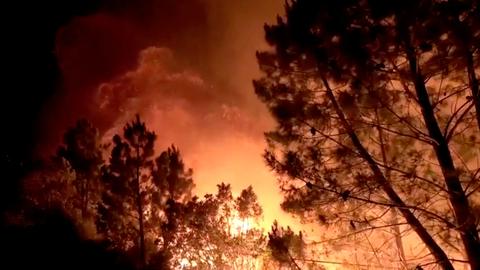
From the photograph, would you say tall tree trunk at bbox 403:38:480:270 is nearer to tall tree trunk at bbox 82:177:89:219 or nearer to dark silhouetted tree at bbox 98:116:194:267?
dark silhouetted tree at bbox 98:116:194:267

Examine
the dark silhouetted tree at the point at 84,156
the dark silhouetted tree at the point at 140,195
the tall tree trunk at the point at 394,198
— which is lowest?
the tall tree trunk at the point at 394,198

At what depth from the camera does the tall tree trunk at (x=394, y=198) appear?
7.47 m

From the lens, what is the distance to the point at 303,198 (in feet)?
28.9

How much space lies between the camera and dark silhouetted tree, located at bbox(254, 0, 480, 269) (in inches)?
283

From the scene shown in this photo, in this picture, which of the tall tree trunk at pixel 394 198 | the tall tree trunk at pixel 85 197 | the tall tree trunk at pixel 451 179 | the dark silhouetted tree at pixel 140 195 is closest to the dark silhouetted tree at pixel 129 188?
the dark silhouetted tree at pixel 140 195

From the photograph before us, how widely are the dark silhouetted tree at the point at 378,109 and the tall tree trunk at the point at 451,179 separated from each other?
0.05 ft

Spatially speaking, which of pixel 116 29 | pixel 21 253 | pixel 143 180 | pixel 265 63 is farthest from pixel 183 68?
pixel 265 63

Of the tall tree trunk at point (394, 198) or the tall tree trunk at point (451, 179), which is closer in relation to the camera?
the tall tree trunk at point (451, 179)

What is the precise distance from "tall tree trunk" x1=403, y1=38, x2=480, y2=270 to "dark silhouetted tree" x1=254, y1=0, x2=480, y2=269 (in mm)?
16

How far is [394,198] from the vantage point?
7.98 metres

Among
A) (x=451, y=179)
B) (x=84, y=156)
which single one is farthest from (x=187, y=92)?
(x=451, y=179)

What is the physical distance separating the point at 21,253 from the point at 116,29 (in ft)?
120

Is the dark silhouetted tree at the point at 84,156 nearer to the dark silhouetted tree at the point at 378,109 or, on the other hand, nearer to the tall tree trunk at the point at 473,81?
the dark silhouetted tree at the point at 378,109

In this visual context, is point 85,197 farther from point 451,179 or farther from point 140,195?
point 451,179
